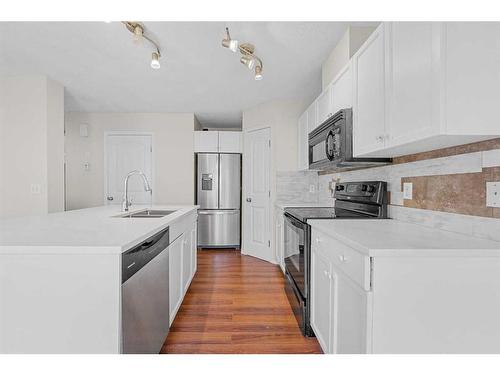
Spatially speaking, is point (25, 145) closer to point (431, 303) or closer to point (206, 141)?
point (206, 141)

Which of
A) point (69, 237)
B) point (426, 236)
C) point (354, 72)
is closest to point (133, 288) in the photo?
point (69, 237)

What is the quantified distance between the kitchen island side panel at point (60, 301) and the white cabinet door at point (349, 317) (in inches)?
38.6

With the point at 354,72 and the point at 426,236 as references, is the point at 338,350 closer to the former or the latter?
the point at 426,236

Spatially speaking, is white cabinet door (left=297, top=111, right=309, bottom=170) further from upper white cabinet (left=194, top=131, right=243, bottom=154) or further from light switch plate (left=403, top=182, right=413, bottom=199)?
light switch plate (left=403, top=182, right=413, bottom=199)

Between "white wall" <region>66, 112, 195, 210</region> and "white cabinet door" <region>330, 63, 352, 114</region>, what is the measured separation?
2.82 metres

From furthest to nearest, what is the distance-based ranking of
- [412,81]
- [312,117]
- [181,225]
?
[312,117]
[181,225]
[412,81]

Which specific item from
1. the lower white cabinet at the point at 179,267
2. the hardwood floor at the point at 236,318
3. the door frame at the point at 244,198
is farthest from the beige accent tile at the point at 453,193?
the door frame at the point at 244,198

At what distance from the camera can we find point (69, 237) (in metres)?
1.29

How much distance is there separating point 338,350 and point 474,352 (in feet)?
1.81

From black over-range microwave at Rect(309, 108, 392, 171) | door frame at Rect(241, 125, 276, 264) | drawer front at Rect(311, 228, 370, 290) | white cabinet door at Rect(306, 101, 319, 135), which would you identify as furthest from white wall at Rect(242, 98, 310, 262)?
drawer front at Rect(311, 228, 370, 290)

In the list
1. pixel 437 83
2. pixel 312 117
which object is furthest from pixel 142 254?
pixel 312 117

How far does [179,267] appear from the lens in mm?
2256

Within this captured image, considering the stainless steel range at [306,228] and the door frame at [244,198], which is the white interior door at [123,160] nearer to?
the door frame at [244,198]

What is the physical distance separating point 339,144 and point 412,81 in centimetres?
81
